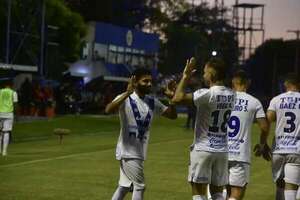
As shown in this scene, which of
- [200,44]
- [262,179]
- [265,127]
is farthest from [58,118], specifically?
[200,44]

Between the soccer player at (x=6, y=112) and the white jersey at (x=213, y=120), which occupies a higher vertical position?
the white jersey at (x=213, y=120)

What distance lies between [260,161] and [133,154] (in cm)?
1230

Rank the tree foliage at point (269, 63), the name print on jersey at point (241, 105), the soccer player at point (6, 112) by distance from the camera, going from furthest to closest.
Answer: the tree foliage at point (269, 63), the soccer player at point (6, 112), the name print on jersey at point (241, 105)

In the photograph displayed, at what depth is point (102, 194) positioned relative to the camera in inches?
519

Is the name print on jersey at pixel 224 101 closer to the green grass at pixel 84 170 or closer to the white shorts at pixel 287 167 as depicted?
the white shorts at pixel 287 167

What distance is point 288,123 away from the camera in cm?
1054

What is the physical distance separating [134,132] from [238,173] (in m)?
1.90

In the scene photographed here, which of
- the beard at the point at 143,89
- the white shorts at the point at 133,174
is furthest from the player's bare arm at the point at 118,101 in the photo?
the white shorts at the point at 133,174

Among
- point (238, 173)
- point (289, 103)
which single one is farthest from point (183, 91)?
point (289, 103)

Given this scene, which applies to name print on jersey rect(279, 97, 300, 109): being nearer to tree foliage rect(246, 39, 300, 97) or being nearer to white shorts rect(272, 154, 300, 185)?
white shorts rect(272, 154, 300, 185)

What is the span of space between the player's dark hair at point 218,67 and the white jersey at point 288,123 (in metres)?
1.87

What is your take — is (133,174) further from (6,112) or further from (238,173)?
(6,112)

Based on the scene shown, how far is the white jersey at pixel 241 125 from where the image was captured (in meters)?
10.3

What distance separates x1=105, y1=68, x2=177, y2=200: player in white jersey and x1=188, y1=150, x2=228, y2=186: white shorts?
0.69 meters
